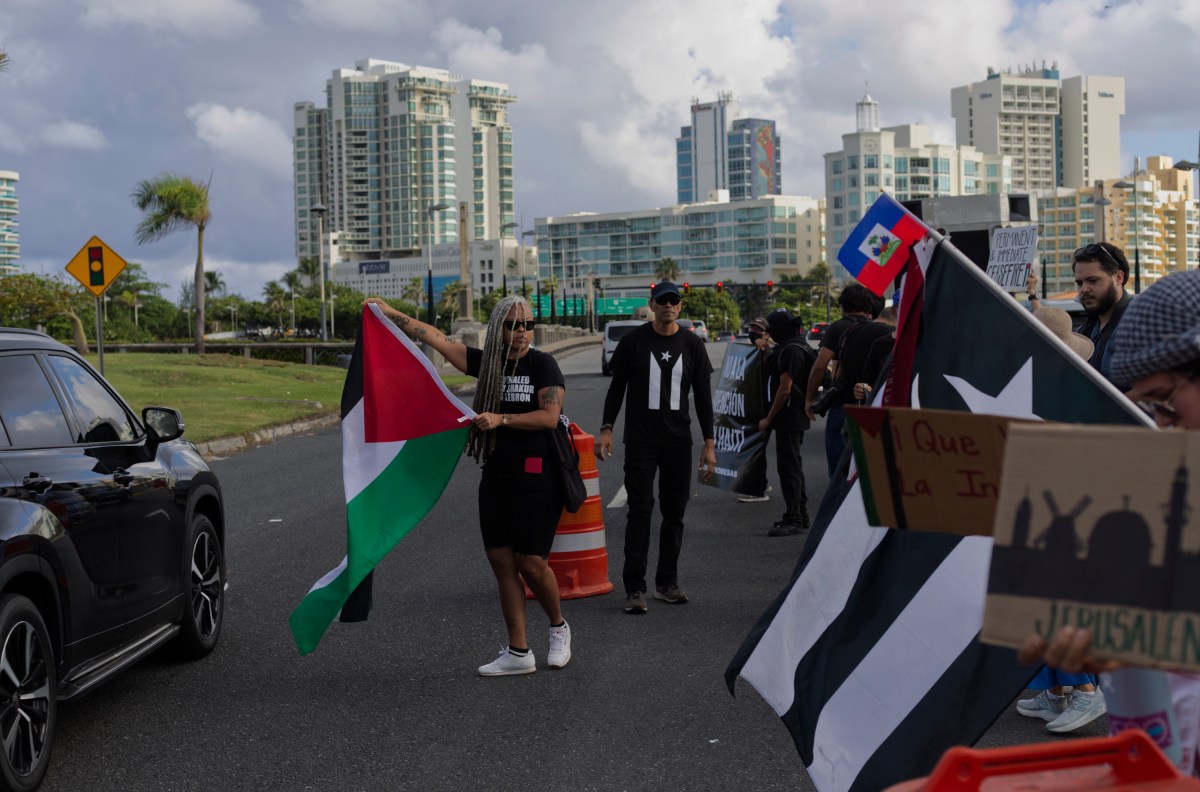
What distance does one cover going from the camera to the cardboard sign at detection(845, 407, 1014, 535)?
255 cm

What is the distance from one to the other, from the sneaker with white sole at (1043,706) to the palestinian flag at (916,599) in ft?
6.75

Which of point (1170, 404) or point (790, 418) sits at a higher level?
point (1170, 404)

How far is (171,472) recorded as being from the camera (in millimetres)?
6656

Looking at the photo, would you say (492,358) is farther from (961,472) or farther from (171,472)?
(961,472)

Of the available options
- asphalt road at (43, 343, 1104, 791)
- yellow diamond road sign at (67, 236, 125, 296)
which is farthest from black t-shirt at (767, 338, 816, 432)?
yellow diamond road sign at (67, 236, 125, 296)

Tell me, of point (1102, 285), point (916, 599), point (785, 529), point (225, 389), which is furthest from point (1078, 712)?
point (225, 389)

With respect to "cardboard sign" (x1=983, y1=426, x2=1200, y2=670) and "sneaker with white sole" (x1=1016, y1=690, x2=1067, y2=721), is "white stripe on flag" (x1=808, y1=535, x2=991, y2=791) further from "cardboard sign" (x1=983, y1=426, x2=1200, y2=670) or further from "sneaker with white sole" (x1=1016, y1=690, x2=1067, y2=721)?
"sneaker with white sole" (x1=1016, y1=690, x2=1067, y2=721)

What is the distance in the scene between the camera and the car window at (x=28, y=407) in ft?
17.7

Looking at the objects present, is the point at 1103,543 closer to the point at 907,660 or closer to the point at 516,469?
the point at 907,660

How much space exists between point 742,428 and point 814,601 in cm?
820

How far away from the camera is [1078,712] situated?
5.67m

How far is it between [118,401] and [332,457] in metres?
11.9

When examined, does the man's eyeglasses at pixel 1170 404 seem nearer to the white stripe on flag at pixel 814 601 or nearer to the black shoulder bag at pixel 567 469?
the white stripe on flag at pixel 814 601

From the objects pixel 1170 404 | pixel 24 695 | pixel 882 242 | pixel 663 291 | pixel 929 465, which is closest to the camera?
pixel 1170 404
